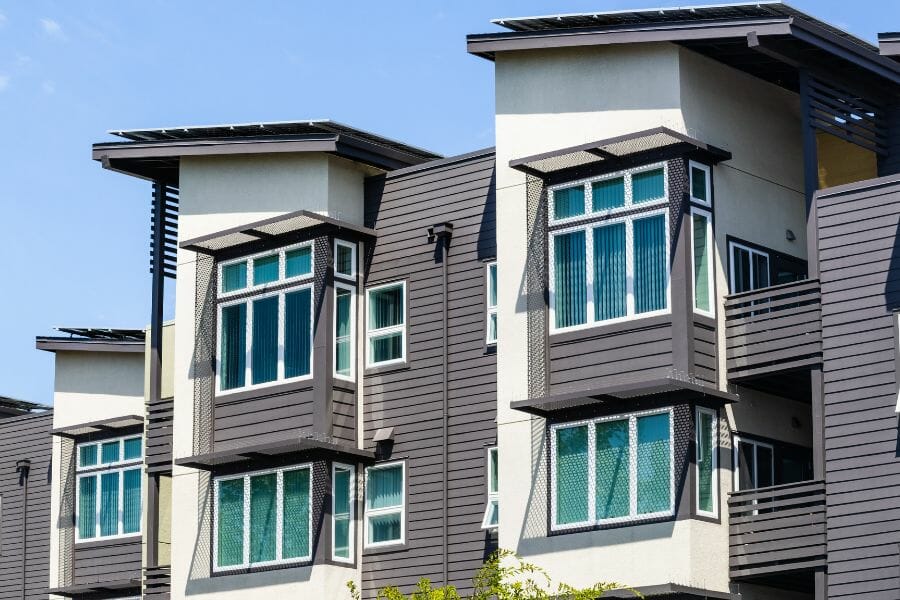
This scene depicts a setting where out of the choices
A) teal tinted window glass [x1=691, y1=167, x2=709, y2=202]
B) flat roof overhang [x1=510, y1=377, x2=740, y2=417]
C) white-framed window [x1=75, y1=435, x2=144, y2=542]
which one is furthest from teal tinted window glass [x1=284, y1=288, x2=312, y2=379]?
teal tinted window glass [x1=691, y1=167, x2=709, y2=202]

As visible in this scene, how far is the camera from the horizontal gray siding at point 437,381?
34406 millimetres

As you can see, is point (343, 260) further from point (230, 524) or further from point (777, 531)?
point (777, 531)

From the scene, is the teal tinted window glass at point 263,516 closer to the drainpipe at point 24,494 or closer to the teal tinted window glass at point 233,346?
the teal tinted window glass at point 233,346

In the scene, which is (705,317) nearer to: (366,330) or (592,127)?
(592,127)

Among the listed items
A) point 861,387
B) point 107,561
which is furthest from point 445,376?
point 107,561

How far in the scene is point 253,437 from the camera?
35.9 metres

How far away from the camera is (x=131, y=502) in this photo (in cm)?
4162

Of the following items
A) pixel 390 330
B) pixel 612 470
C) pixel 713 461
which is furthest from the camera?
pixel 390 330

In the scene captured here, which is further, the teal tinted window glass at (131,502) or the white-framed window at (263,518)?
the teal tinted window glass at (131,502)

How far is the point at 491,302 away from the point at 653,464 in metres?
5.29

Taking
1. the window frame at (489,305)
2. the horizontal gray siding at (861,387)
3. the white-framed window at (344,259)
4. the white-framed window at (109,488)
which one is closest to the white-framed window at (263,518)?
the white-framed window at (344,259)

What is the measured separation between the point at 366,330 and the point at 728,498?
8.31m

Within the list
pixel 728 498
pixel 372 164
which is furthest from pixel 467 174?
pixel 728 498

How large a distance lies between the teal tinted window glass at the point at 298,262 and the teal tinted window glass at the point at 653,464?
7713mm
